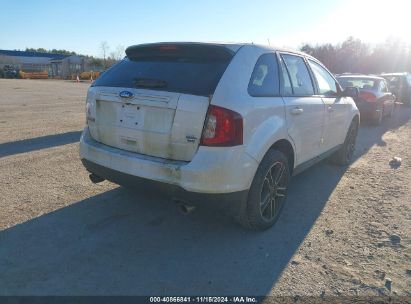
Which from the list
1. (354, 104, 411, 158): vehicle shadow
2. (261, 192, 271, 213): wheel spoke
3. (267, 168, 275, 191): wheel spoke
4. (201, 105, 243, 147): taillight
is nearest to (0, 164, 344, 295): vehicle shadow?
(261, 192, 271, 213): wheel spoke

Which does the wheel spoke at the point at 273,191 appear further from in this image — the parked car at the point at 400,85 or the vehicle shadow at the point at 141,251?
the parked car at the point at 400,85

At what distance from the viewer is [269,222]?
3734 mm

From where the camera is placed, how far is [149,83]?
3.23 meters

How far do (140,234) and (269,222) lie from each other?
4.31 ft

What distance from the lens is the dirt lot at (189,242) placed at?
2.80 metres

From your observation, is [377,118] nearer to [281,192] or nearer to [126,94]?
[281,192]

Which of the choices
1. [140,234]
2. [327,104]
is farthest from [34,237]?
[327,104]

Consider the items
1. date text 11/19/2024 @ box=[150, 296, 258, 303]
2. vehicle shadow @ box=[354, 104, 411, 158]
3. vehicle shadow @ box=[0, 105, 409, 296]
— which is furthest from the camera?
vehicle shadow @ box=[354, 104, 411, 158]

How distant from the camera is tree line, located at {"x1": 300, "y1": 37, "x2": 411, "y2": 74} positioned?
51.1m

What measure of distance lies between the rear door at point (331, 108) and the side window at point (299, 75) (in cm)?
27

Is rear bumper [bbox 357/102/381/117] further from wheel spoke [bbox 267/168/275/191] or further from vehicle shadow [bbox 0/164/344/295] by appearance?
wheel spoke [bbox 267/168/275/191]

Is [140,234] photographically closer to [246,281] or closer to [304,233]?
[246,281]

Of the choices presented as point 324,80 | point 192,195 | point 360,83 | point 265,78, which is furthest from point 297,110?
point 360,83

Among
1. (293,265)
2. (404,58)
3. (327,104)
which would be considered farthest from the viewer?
(404,58)
